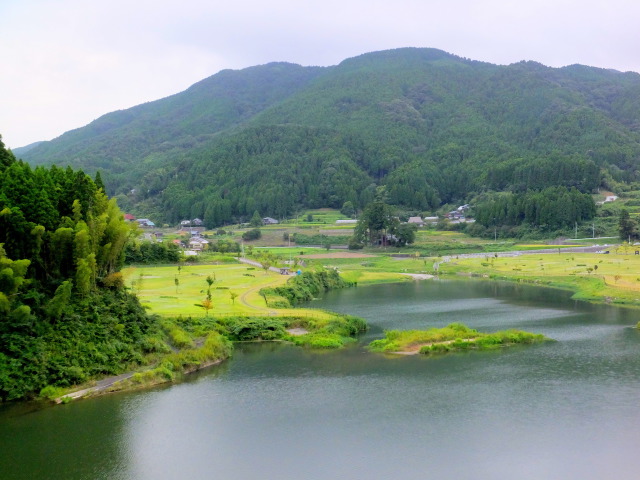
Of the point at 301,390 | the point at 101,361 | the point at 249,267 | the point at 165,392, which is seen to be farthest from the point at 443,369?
the point at 249,267

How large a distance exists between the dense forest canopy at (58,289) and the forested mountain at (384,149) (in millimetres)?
79430

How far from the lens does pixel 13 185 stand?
24.8 meters

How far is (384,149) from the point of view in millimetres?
144875

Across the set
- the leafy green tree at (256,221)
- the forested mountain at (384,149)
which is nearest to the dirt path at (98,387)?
the leafy green tree at (256,221)

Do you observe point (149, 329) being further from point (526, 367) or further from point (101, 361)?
point (526, 367)

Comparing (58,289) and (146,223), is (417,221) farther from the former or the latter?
(58,289)

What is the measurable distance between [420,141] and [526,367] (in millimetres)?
133740

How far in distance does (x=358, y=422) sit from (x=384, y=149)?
127548 mm

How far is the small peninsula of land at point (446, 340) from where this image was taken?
29.9 metres

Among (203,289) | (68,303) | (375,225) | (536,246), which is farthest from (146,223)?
(68,303)

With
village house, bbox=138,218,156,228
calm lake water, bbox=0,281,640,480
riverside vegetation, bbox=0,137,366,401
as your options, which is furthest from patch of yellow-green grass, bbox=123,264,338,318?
village house, bbox=138,218,156,228

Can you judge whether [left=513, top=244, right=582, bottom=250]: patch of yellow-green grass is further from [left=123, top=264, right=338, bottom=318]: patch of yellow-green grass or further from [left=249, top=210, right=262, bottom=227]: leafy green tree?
[left=249, top=210, right=262, bottom=227]: leafy green tree

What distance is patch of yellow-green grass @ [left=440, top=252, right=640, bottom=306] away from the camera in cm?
4588

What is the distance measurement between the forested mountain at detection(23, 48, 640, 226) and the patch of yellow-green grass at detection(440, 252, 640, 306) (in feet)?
133
